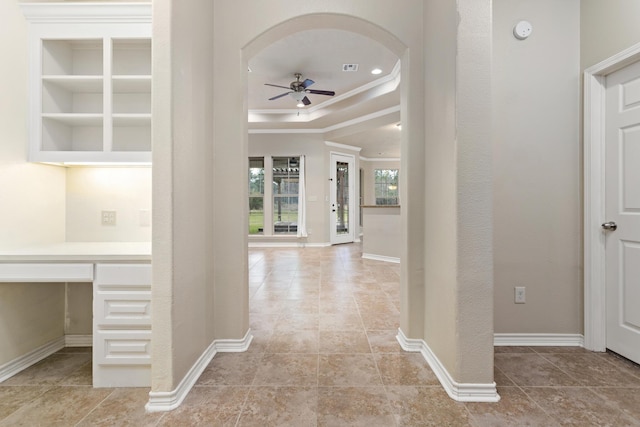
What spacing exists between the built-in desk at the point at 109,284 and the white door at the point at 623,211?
315cm

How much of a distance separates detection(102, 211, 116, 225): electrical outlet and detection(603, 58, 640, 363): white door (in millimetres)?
3642

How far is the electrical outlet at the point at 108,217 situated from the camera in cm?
223

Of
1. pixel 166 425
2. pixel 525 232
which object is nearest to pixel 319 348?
pixel 166 425

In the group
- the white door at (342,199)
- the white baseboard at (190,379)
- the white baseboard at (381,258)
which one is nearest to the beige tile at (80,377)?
the white baseboard at (190,379)

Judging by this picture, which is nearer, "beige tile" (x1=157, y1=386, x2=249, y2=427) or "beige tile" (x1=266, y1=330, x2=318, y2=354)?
"beige tile" (x1=157, y1=386, x2=249, y2=427)

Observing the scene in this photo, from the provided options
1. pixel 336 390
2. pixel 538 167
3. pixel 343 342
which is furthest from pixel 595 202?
pixel 336 390

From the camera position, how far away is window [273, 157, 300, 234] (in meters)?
7.77

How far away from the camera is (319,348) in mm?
2250

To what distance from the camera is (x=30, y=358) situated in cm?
202

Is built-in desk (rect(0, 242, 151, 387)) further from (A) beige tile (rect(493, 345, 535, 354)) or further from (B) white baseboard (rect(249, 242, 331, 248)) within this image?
(B) white baseboard (rect(249, 242, 331, 248))

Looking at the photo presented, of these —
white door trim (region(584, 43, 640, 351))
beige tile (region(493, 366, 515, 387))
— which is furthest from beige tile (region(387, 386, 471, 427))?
white door trim (region(584, 43, 640, 351))

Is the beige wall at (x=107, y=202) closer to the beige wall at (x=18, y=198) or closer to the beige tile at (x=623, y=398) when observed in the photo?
the beige wall at (x=18, y=198)

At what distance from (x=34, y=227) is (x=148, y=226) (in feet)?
2.30

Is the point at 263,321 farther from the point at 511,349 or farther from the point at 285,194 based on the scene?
the point at 285,194
